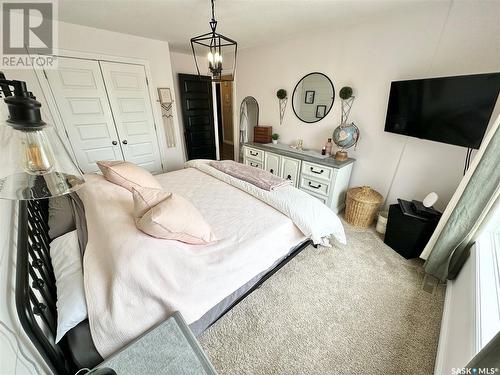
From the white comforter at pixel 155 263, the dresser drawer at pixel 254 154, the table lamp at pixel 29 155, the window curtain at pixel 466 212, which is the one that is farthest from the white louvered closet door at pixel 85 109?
the window curtain at pixel 466 212

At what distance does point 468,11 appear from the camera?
5.65ft

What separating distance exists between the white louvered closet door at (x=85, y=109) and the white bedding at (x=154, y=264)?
1.75 m

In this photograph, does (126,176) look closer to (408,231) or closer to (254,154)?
(254,154)

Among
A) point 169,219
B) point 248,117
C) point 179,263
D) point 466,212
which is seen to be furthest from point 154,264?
point 248,117

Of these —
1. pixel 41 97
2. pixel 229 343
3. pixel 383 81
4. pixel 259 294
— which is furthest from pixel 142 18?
pixel 229 343

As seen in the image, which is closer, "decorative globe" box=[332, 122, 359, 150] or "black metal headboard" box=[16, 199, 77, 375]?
"black metal headboard" box=[16, 199, 77, 375]

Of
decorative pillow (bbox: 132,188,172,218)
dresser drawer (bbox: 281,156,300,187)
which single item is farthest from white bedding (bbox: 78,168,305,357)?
dresser drawer (bbox: 281,156,300,187)

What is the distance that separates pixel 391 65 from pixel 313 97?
37.3 inches

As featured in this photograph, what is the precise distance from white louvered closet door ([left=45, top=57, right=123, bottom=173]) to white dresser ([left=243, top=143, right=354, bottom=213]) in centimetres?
239

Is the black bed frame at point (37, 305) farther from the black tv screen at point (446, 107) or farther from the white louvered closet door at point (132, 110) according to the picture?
the black tv screen at point (446, 107)

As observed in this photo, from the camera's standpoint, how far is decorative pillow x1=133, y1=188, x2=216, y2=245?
1119 millimetres

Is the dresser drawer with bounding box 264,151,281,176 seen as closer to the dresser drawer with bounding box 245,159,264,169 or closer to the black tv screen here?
the dresser drawer with bounding box 245,159,264,169

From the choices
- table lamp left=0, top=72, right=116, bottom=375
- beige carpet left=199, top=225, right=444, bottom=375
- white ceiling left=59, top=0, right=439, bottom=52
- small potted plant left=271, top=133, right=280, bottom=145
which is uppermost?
white ceiling left=59, top=0, right=439, bottom=52

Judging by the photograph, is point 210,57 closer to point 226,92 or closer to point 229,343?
point 229,343
